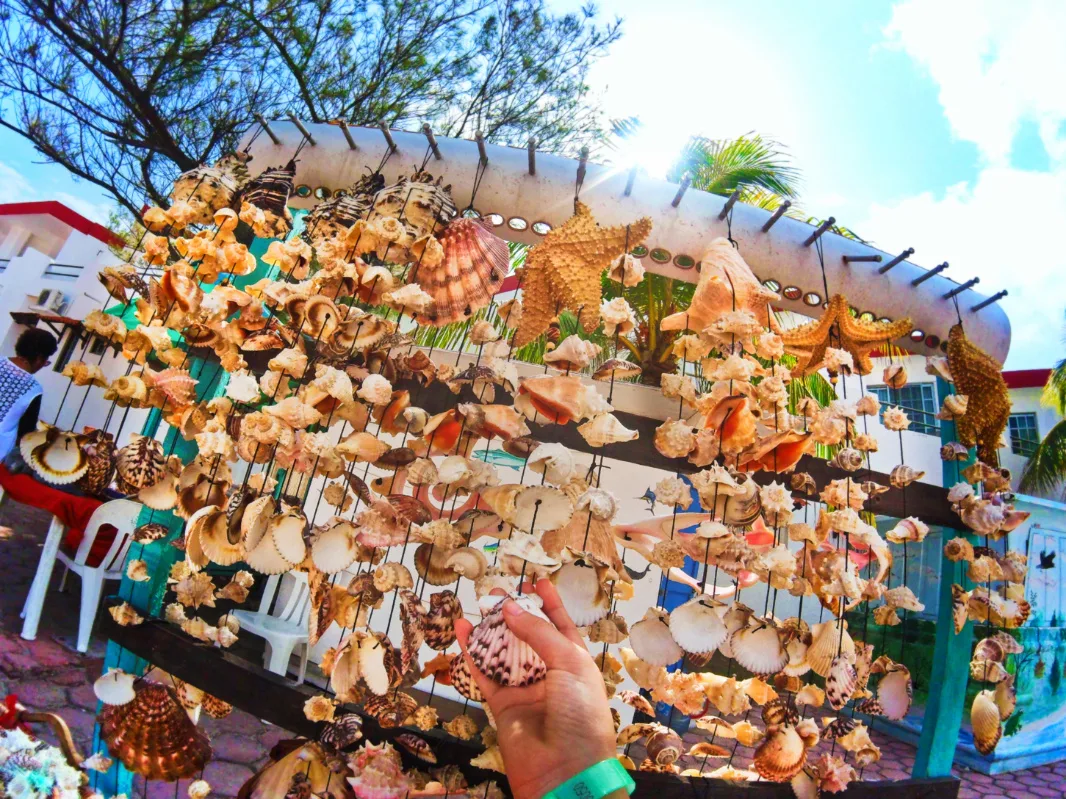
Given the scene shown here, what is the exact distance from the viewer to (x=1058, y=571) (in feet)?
20.8

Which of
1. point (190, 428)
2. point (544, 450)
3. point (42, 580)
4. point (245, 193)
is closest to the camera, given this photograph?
point (544, 450)

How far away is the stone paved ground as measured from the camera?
110 inches

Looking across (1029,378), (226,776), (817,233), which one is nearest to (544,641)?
(817,233)

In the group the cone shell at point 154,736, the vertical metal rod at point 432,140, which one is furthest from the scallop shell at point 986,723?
the vertical metal rod at point 432,140

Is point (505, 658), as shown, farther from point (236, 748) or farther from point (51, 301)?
point (51, 301)

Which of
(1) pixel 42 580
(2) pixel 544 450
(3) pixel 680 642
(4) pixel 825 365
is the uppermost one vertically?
(4) pixel 825 365

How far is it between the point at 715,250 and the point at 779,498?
664 millimetres

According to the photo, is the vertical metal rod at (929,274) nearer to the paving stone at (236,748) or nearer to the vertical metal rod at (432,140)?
the vertical metal rod at (432,140)

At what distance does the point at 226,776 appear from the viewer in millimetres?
2836

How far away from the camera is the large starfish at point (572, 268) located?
56.4 inches

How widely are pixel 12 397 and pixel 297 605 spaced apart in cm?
319

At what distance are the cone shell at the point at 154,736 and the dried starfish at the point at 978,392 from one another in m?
2.53

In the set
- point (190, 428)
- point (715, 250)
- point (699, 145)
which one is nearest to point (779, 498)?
point (715, 250)

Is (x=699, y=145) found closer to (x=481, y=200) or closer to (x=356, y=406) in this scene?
(x=481, y=200)
